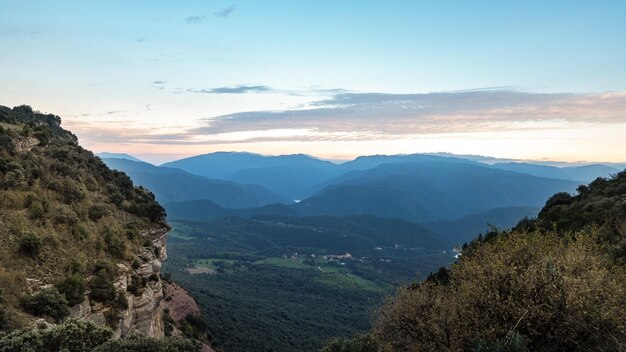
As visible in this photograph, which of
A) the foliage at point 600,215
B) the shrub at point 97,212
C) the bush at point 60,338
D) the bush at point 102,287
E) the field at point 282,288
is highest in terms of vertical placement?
the shrub at point 97,212

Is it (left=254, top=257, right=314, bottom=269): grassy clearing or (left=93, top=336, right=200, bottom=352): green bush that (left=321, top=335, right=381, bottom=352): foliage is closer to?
(left=93, top=336, right=200, bottom=352): green bush

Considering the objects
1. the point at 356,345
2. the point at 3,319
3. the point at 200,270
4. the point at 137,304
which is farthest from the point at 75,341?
the point at 200,270

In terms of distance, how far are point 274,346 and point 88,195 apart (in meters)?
36.6

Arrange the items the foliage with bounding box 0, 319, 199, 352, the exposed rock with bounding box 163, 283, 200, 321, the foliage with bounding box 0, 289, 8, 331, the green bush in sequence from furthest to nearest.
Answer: the exposed rock with bounding box 163, 283, 200, 321 < the foliage with bounding box 0, 289, 8, 331 < the green bush < the foliage with bounding box 0, 319, 199, 352

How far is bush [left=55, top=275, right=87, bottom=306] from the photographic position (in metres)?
15.9

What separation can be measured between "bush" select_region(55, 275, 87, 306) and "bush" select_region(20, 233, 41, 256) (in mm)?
2457

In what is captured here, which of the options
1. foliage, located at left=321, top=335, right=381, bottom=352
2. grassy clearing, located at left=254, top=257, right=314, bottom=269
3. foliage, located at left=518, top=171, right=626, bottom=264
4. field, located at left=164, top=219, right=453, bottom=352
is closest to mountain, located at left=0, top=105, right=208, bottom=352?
field, located at left=164, top=219, right=453, bottom=352

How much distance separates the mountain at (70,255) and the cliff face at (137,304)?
2.0 inches

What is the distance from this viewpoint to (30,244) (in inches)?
672

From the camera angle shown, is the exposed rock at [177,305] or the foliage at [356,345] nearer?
the foliage at [356,345]

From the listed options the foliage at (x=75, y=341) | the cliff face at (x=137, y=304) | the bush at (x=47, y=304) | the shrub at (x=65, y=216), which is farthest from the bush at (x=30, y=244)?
the foliage at (x=75, y=341)

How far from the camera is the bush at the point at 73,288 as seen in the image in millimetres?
15938

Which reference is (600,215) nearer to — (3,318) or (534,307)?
(534,307)

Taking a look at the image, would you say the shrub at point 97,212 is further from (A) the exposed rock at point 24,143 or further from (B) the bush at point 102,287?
(A) the exposed rock at point 24,143
